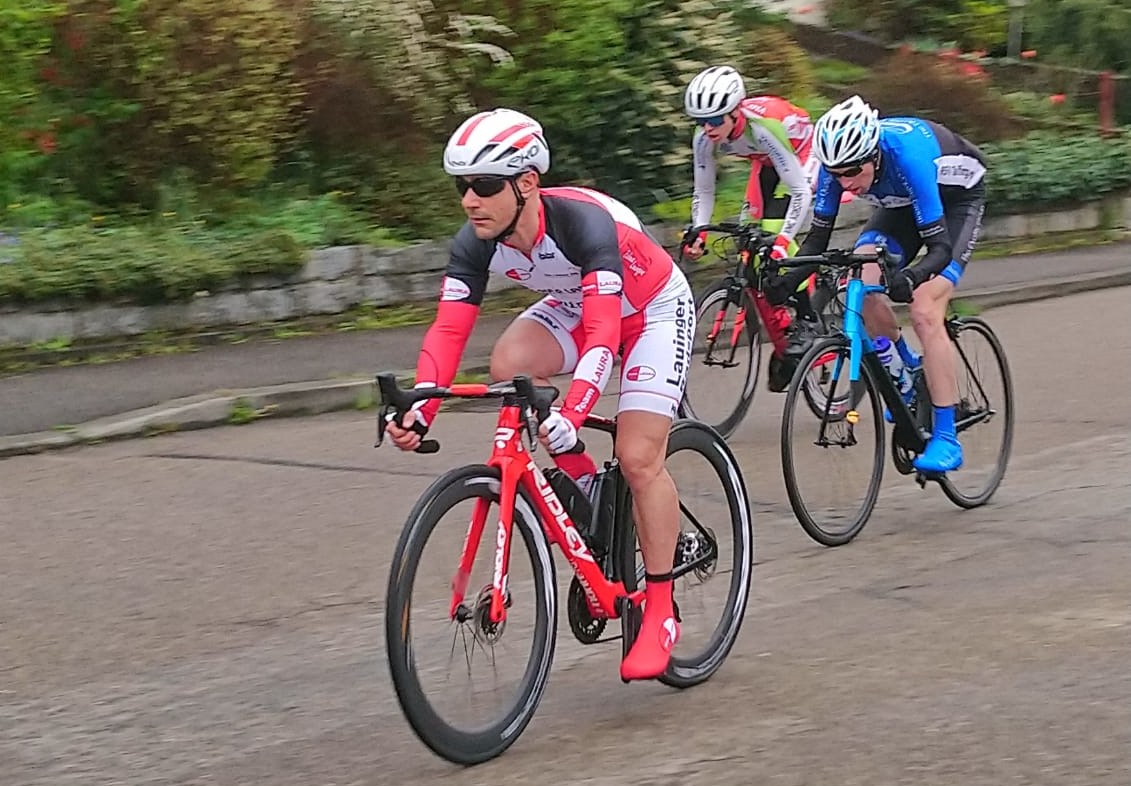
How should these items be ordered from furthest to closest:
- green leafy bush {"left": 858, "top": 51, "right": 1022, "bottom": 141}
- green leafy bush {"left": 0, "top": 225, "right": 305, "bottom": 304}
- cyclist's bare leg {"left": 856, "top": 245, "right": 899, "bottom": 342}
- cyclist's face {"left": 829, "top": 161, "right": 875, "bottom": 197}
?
green leafy bush {"left": 858, "top": 51, "right": 1022, "bottom": 141} → green leafy bush {"left": 0, "top": 225, "right": 305, "bottom": 304} → cyclist's bare leg {"left": 856, "top": 245, "right": 899, "bottom": 342} → cyclist's face {"left": 829, "top": 161, "right": 875, "bottom": 197}

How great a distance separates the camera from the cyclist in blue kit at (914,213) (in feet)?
23.9

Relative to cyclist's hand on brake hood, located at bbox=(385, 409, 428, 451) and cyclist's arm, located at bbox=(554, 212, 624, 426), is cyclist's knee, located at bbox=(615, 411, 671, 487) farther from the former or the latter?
cyclist's hand on brake hood, located at bbox=(385, 409, 428, 451)

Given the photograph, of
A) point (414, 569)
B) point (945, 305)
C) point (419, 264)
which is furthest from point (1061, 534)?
point (419, 264)

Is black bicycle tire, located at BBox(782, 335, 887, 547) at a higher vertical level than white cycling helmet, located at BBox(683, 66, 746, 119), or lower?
lower

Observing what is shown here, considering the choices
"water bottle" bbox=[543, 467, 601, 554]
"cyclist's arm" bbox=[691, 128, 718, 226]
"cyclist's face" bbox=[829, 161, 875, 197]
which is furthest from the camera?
"cyclist's arm" bbox=[691, 128, 718, 226]

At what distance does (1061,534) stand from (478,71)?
27.7ft

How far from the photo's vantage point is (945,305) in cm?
787

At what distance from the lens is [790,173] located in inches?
375

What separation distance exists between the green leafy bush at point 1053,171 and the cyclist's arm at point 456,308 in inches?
550

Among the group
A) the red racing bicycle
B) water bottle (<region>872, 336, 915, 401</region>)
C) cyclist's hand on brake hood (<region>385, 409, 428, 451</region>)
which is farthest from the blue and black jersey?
cyclist's hand on brake hood (<region>385, 409, 428, 451</region>)

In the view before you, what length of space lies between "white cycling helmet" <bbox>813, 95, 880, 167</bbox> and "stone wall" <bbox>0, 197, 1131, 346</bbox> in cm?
617

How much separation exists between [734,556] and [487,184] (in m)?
1.68

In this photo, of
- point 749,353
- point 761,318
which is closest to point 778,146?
point 761,318

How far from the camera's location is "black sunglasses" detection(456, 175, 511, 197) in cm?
482
